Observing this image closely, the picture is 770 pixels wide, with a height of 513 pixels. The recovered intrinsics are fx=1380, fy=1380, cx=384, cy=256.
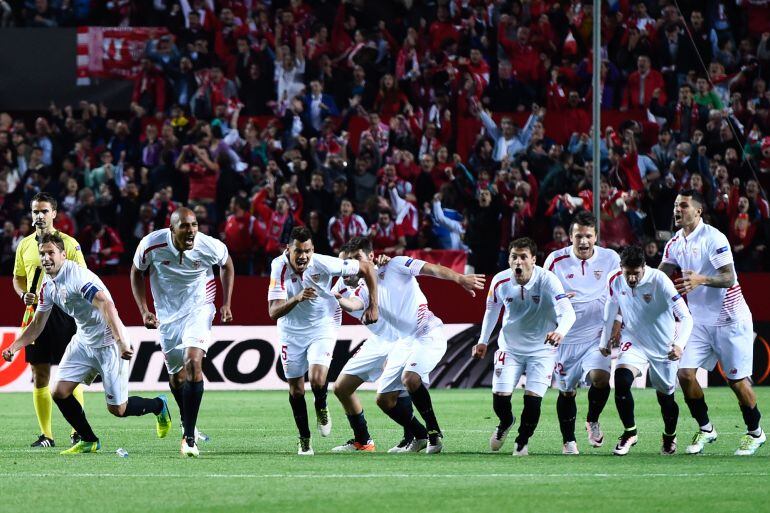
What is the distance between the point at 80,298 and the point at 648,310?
4.77m

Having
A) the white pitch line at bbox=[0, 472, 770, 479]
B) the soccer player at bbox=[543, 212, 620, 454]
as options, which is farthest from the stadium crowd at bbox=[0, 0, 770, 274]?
the white pitch line at bbox=[0, 472, 770, 479]

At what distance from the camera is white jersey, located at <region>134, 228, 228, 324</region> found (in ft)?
39.2

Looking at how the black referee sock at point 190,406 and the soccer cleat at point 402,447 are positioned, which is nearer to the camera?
the black referee sock at point 190,406

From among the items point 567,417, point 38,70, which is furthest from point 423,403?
point 38,70

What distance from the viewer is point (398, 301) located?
12445mm

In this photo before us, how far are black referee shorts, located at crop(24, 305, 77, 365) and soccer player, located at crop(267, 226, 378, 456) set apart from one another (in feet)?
7.62

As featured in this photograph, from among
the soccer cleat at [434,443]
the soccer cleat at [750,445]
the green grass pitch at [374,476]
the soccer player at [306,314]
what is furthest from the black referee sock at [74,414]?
the soccer cleat at [750,445]

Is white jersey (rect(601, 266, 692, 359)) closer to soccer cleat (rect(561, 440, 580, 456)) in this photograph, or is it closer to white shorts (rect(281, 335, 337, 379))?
soccer cleat (rect(561, 440, 580, 456))

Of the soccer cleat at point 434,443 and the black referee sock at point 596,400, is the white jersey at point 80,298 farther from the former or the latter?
the black referee sock at point 596,400

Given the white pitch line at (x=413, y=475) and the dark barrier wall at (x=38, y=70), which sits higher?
the dark barrier wall at (x=38, y=70)

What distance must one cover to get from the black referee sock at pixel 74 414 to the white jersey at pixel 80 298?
52 cm

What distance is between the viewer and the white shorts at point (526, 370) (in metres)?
11.5

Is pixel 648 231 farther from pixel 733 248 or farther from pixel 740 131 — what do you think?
pixel 740 131

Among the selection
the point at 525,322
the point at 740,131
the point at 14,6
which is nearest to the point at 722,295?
the point at 525,322
